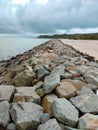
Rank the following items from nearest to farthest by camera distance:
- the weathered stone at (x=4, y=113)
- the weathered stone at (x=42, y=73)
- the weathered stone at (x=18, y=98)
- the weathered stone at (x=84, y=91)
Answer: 1. the weathered stone at (x=4, y=113)
2. the weathered stone at (x=18, y=98)
3. the weathered stone at (x=84, y=91)
4. the weathered stone at (x=42, y=73)

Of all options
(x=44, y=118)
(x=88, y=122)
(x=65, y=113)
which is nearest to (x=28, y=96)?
(x=44, y=118)

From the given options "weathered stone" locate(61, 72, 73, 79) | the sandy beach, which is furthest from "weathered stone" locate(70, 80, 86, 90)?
the sandy beach

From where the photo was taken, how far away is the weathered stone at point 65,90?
5564 mm

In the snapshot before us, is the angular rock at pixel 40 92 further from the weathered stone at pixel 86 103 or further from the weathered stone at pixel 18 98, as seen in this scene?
the weathered stone at pixel 86 103

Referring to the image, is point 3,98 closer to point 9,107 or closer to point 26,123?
point 9,107

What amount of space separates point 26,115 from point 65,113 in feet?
2.09

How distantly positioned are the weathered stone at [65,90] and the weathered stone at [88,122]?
37.0 inches

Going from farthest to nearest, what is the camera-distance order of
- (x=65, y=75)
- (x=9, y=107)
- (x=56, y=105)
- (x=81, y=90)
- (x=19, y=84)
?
1. (x=19, y=84)
2. (x=65, y=75)
3. (x=81, y=90)
4. (x=9, y=107)
5. (x=56, y=105)

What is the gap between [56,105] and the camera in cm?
484

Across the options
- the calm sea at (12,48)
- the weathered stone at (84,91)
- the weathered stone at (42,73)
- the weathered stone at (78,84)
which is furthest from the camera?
the calm sea at (12,48)

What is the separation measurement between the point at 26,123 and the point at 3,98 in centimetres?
99

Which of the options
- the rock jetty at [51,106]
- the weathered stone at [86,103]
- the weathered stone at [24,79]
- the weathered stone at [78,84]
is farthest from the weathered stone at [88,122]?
the weathered stone at [24,79]

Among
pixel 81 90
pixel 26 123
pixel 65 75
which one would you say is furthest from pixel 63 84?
pixel 26 123

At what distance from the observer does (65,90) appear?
5703 mm
